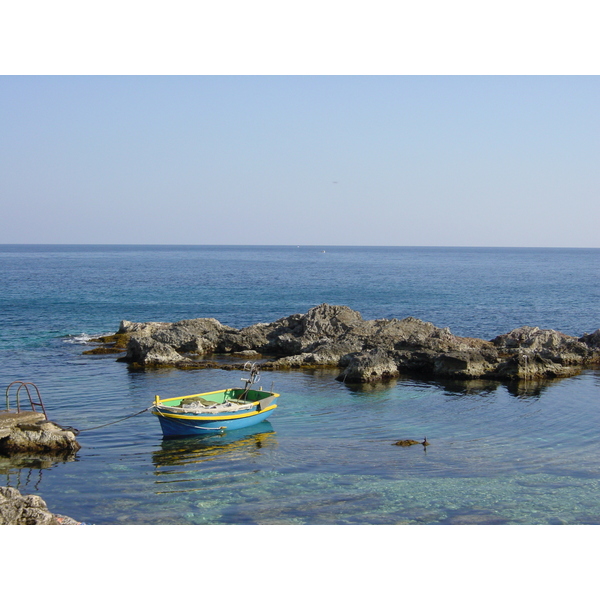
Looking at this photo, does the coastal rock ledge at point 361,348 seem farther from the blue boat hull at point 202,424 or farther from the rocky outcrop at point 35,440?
the rocky outcrop at point 35,440

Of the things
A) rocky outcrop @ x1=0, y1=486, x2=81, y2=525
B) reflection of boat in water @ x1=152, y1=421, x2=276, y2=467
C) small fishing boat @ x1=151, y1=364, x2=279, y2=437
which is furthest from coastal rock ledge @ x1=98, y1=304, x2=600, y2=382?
rocky outcrop @ x1=0, y1=486, x2=81, y2=525

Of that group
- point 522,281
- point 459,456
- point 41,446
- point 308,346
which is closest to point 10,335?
point 308,346

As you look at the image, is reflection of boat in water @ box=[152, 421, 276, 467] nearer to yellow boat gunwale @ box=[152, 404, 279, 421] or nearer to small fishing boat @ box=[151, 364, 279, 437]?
small fishing boat @ box=[151, 364, 279, 437]

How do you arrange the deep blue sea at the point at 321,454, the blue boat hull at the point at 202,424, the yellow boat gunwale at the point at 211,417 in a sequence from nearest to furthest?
the deep blue sea at the point at 321,454
the yellow boat gunwale at the point at 211,417
the blue boat hull at the point at 202,424

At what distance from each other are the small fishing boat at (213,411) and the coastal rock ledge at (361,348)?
22.0 feet

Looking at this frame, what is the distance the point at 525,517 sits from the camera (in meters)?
A: 14.6

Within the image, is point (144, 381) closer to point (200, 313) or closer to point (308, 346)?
point (308, 346)

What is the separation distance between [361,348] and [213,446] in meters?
14.6

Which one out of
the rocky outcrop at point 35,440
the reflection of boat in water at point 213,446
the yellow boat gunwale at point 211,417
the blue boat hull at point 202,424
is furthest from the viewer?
the blue boat hull at point 202,424

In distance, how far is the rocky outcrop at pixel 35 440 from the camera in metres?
18.8

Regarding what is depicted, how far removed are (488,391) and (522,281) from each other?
7770 centimetres

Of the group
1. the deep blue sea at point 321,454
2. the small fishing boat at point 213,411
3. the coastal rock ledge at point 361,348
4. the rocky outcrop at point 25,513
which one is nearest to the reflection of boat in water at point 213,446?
the deep blue sea at point 321,454

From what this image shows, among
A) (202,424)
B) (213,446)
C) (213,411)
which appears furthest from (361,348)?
(213,446)

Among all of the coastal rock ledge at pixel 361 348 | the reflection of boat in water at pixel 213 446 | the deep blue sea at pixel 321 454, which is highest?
the coastal rock ledge at pixel 361 348
